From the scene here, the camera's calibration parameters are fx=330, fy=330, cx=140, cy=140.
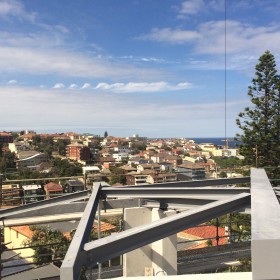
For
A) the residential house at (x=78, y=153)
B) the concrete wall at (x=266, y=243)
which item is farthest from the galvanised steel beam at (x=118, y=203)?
the residential house at (x=78, y=153)

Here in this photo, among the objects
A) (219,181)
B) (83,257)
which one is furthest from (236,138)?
(83,257)

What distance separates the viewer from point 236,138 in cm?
1683

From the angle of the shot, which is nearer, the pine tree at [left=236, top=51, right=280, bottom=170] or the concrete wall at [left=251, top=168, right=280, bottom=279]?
the concrete wall at [left=251, top=168, right=280, bottom=279]

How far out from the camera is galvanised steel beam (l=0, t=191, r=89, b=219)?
A: 4.04 meters

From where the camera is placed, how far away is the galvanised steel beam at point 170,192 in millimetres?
3266

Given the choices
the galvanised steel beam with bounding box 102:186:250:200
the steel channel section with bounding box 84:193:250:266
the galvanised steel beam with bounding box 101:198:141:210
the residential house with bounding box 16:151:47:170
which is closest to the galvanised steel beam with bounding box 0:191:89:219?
the galvanised steel beam with bounding box 101:198:141:210

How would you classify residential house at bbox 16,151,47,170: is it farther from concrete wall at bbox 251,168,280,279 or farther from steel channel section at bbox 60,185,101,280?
concrete wall at bbox 251,168,280,279

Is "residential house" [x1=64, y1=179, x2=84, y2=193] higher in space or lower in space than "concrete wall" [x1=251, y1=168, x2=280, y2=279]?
lower

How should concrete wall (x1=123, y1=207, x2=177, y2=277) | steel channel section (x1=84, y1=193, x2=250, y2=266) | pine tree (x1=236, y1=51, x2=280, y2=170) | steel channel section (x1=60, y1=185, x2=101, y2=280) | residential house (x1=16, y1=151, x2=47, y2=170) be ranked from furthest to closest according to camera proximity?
residential house (x1=16, y1=151, x2=47, y2=170)
pine tree (x1=236, y1=51, x2=280, y2=170)
concrete wall (x1=123, y1=207, x2=177, y2=277)
steel channel section (x1=84, y1=193, x2=250, y2=266)
steel channel section (x1=60, y1=185, x2=101, y2=280)

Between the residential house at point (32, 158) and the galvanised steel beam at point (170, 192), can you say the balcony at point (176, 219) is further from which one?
the residential house at point (32, 158)

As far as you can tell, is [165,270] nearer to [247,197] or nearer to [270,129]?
[247,197]

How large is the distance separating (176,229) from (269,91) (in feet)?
51.9

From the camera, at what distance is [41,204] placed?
418cm

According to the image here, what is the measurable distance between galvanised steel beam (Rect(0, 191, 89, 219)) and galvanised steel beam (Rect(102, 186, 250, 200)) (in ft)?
1.85
